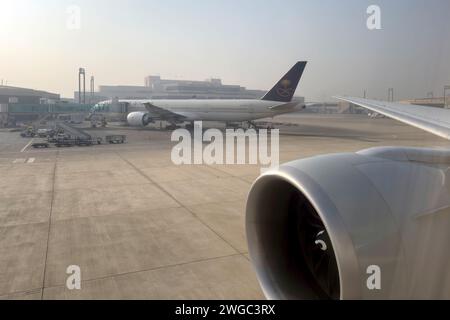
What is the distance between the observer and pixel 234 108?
28.6 m

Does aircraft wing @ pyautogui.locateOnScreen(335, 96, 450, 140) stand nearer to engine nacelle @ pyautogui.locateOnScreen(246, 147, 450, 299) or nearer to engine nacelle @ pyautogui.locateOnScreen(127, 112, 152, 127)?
engine nacelle @ pyautogui.locateOnScreen(246, 147, 450, 299)

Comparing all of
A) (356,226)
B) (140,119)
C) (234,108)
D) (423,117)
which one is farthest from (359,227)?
(140,119)

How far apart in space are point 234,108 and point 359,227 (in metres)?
26.9

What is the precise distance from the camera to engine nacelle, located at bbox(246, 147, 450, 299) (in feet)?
6.57

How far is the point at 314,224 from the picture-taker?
9.42 ft

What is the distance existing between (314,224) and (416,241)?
0.91 metres

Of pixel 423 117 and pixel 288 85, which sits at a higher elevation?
pixel 288 85

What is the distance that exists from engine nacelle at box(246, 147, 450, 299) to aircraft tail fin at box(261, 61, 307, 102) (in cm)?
2471

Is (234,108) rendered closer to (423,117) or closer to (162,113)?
(162,113)

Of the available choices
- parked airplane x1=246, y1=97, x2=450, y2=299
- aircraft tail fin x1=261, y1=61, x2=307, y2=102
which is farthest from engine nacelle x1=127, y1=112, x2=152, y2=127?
parked airplane x1=246, y1=97, x2=450, y2=299

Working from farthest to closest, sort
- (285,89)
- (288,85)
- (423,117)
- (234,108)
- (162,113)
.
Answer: (162,113) → (234,108) → (285,89) → (288,85) → (423,117)

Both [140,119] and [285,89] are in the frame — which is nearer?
[285,89]
